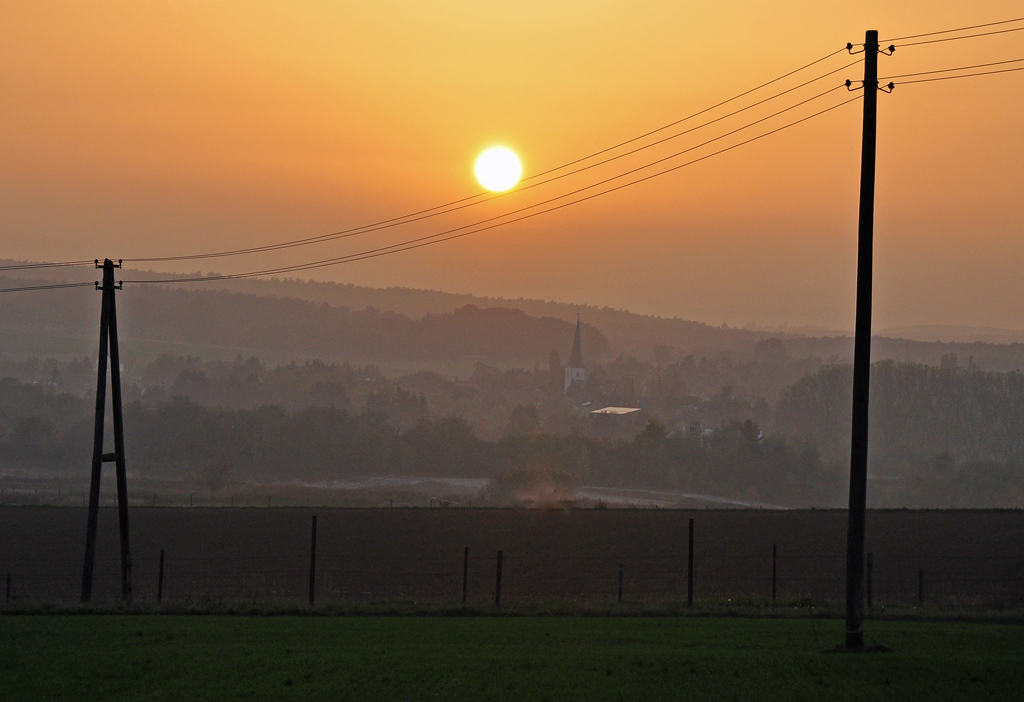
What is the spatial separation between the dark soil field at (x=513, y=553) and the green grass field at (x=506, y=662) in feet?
40.3

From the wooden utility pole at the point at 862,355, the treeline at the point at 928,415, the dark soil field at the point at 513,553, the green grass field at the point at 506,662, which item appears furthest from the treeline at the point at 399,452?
the wooden utility pole at the point at 862,355

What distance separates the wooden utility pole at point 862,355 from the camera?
16.4 meters

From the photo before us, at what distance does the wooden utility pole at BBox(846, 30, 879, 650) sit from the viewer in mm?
16375

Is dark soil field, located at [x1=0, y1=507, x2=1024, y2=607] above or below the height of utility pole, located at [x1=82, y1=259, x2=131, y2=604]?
below

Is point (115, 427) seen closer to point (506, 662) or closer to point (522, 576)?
point (506, 662)

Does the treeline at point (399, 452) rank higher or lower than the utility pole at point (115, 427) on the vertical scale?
lower

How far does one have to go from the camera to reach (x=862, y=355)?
54.3 feet

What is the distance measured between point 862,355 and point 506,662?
7.05m

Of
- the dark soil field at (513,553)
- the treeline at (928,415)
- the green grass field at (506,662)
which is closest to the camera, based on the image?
the green grass field at (506,662)

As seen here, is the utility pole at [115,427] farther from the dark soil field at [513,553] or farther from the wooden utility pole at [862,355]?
the wooden utility pole at [862,355]

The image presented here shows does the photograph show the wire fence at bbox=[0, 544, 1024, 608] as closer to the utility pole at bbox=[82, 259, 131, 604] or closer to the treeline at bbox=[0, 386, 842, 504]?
the utility pole at bbox=[82, 259, 131, 604]

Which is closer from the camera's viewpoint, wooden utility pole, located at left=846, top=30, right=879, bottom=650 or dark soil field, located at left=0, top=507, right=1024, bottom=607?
wooden utility pole, located at left=846, top=30, right=879, bottom=650

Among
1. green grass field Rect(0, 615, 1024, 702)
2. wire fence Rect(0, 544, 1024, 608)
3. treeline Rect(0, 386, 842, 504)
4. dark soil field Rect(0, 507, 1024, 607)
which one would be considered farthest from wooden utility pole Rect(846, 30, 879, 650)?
treeline Rect(0, 386, 842, 504)

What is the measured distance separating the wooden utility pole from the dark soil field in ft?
44.7
